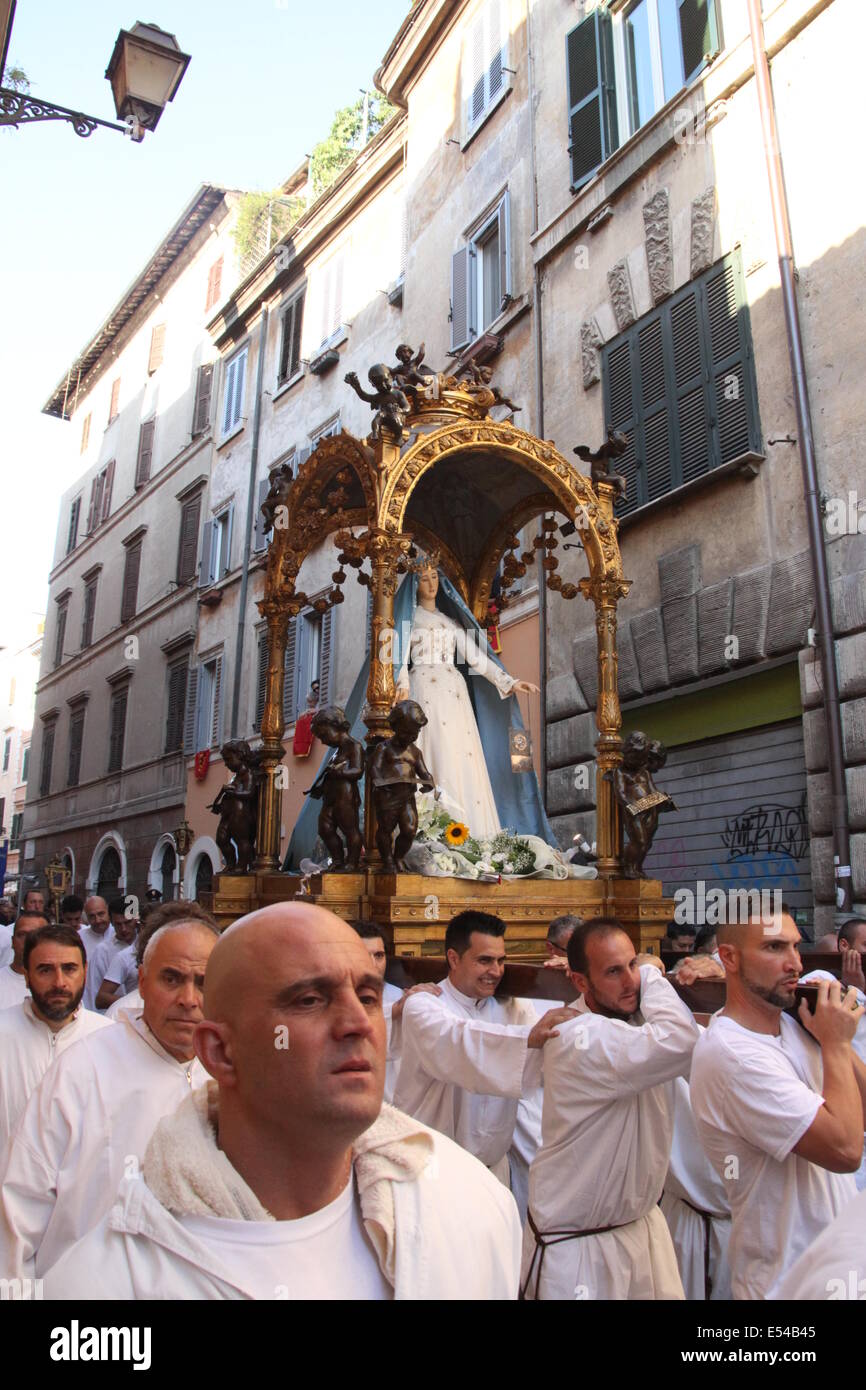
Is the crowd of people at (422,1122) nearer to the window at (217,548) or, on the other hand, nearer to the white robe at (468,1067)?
the white robe at (468,1067)

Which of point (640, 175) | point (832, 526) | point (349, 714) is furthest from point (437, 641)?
point (640, 175)

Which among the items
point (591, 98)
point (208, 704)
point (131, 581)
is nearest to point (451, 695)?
point (591, 98)

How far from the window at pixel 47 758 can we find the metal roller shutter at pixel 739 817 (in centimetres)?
2480

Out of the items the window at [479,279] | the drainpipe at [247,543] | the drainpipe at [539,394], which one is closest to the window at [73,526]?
the drainpipe at [247,543]

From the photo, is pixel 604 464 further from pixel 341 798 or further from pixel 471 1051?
pixel 471 1051

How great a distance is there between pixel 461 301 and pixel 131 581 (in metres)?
15.5

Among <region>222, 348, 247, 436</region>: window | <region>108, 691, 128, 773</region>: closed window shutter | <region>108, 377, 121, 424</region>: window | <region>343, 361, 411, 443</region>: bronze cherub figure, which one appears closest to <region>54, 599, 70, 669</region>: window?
<region>108, 377, 121, 424</region>: window

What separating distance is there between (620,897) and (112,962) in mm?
4899

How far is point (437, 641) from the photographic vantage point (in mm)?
8539

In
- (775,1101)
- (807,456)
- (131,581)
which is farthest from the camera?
(131,581)

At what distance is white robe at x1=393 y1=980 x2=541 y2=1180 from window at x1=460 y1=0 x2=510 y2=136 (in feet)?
44.8

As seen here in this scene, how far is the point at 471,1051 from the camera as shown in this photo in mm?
4109

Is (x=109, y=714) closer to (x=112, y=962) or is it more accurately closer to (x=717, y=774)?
(x=112, y=962)

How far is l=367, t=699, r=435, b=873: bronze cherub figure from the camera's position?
6.62 meters
